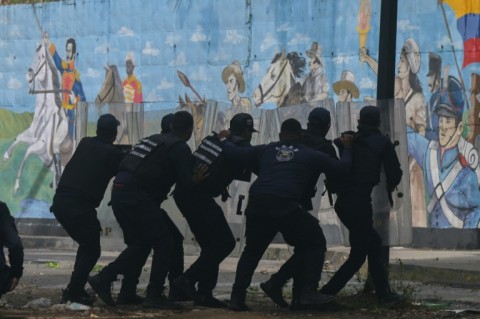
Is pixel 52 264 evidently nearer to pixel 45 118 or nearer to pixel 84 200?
pixel 84 200

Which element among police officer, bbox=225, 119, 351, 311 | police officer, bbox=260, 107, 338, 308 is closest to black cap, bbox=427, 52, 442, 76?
police officer, bbox=260, 107, 338, 308

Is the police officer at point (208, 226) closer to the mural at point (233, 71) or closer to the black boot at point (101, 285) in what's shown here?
the black boot at point (101, 285)

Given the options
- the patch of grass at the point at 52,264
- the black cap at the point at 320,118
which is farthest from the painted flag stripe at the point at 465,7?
the black cap at the point at 320,118

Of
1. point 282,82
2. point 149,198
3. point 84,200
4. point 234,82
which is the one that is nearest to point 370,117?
point 149,198

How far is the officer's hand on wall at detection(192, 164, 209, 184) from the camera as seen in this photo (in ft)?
39.3

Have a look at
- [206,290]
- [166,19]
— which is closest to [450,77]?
[166,19]

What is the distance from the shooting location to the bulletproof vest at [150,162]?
39.0 feet

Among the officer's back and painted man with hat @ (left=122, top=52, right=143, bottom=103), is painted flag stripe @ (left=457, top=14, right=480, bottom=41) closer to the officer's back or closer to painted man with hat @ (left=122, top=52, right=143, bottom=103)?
painted man with hat @ (left=122, top=52, right=143, bottom=103)

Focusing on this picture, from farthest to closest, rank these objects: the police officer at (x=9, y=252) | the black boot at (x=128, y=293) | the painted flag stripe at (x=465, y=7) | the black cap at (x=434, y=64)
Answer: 1. the black cap at (x=434, y=64)
2. the painted flag stripe at (x=465, y=7)
3. the black boot at (x=128, y=293)
4. the police officer at (x=9, y=252)

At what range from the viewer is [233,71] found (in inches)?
985

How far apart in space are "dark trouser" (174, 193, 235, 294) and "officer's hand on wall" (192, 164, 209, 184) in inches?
9.1

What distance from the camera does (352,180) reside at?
468 inches

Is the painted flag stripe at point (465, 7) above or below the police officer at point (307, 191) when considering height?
above

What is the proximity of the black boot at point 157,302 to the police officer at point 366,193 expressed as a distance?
5.11 ft
